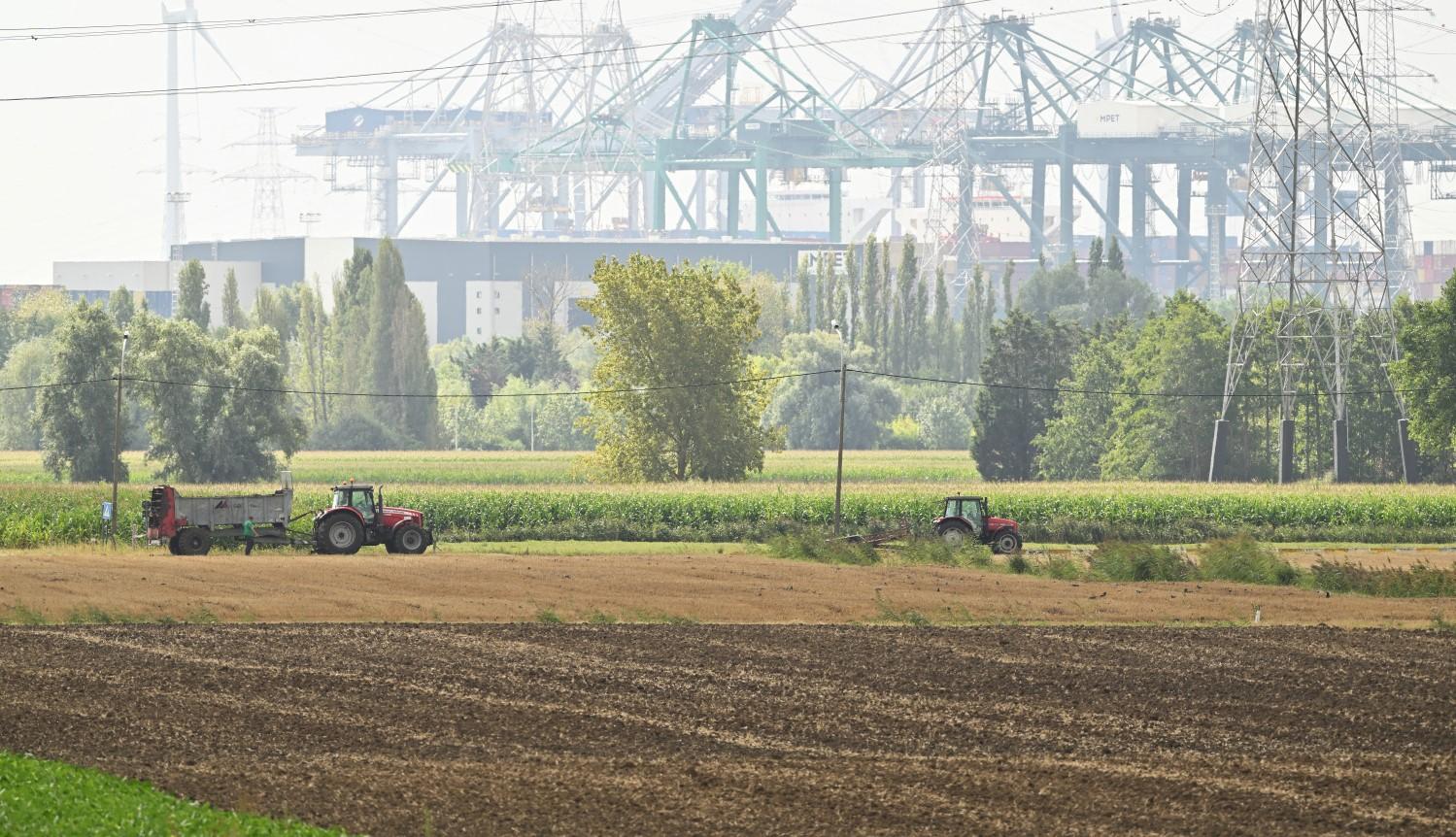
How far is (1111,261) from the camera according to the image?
167 metres

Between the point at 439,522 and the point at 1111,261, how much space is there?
111 meters

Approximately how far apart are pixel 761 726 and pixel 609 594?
16333 millimetres

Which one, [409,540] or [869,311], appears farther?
[869,311]

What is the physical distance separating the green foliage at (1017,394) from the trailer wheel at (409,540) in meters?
63.3

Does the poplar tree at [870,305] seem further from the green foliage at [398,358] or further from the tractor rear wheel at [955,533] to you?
the tractor rear wheel at [955,533]

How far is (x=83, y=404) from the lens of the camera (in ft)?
303

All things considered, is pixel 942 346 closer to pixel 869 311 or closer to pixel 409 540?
pixel 869 311

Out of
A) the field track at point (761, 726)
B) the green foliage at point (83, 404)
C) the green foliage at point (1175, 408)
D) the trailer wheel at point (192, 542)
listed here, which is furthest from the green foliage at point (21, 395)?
the field track at point (761, 726)

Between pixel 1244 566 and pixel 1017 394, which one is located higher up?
pixel 1017 394

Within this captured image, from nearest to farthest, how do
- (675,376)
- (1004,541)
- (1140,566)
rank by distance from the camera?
(1140,566), (1004,541), (675,376)

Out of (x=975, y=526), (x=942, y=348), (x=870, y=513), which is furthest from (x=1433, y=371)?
(x=942, y=348)

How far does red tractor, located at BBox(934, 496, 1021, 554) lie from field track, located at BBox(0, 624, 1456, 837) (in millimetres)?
20002

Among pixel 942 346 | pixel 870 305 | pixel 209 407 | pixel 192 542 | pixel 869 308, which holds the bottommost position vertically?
pixel 192 542

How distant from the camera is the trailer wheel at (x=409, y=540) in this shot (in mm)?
50656
